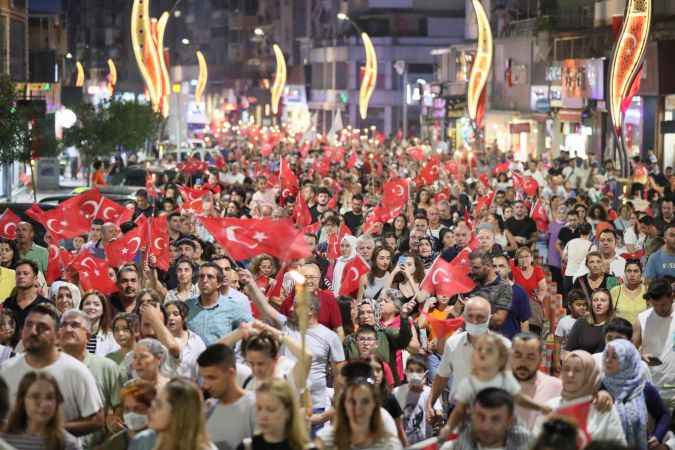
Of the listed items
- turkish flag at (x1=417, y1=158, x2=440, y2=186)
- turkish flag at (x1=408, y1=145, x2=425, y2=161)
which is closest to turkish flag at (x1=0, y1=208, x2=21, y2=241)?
turkish flag at (x1=417, y1=158, x2=440, y2=186)

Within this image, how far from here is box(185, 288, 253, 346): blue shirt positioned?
12.0 m

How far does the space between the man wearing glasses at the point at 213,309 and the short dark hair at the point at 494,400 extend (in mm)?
4143

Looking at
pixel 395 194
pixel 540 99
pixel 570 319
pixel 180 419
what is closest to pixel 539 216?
pixel 395 194

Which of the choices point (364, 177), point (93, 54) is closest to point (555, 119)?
point (364, 177)

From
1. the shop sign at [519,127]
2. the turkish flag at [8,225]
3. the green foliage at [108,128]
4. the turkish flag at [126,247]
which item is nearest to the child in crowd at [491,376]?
the turkish flag at [126,247]

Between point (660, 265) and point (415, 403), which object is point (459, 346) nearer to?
point (415, 403)

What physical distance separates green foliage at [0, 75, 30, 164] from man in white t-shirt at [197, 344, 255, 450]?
89.1 feet

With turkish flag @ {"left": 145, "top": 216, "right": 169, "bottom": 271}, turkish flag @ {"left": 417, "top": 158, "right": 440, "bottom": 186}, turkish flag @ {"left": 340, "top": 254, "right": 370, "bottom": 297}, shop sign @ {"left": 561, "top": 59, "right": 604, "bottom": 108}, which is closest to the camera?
turkish flag @ {"left": 340, "top": 254, "right": 370, "bottom": 297}

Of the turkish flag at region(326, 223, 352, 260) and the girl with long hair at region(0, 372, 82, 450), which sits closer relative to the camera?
the girl with long hair at region(0, 372, 82, 450)

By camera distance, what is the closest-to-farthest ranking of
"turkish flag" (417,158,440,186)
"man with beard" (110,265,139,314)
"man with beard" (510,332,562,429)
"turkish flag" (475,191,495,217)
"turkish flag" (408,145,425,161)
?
"man with beard" (510,332,562,429) < "man with beard" (110,265,139,314) < "turkish flag" (475,191,495,217) < "turkish flag" (417,158,440,186) < "turkish flag" (408,145,425,161)

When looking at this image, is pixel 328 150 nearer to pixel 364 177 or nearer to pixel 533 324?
pixel 364 177

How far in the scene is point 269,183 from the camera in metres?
28.3

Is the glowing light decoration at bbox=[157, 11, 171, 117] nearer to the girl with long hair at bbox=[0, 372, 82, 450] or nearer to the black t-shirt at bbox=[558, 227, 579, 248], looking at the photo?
the black t-shirt at bbox=[558, 227, 579, 248]

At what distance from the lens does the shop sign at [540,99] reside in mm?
57231
